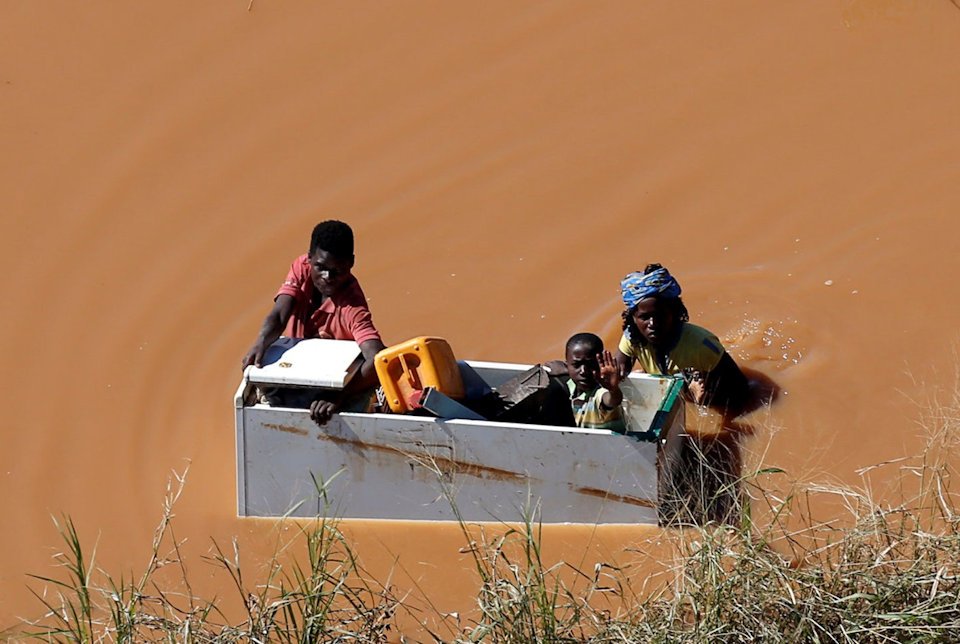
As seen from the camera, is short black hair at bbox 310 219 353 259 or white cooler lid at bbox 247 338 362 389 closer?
white cooler lid at bbox 247 338 362 389

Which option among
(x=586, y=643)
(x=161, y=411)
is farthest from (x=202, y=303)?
(x=586, y=643)

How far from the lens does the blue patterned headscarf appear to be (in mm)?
5723

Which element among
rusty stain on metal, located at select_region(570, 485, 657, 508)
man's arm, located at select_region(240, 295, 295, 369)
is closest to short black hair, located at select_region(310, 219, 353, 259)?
man's arm, located at select_region(240, 295, 295, 369)

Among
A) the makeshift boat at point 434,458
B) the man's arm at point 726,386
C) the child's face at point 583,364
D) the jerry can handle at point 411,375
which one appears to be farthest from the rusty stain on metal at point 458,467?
the man's arm at point 726,386

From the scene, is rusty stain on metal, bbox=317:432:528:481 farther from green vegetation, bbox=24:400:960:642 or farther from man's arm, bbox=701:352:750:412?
man's arm, bbox=701:352:750:412

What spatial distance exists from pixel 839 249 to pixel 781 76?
1.50 metres

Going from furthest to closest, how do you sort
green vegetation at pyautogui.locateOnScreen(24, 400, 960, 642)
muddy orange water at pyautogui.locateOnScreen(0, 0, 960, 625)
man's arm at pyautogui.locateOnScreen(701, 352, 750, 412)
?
muddy orange water at pyautogui.locateOnScreen(0, 0, 960, 625)
man's arm at pyautogui.locateOnScreen(701, 352, 750, 412)
green vegetation at pyautogui.locateOnScreen(24, 400, 960, 642)

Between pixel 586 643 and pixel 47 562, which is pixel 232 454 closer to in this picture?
pixel 47 562

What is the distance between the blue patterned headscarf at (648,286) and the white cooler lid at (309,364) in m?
1.18

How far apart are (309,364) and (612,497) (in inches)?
53.3

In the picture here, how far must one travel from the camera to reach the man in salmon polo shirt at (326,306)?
5.71 meters

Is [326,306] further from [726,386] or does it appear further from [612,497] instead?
[726,386]

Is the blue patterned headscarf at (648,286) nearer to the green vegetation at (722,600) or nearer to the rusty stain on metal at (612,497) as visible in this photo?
the rusty stain on metal at (612,497)

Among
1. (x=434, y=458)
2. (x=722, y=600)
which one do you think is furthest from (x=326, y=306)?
(x=722, y=600)
